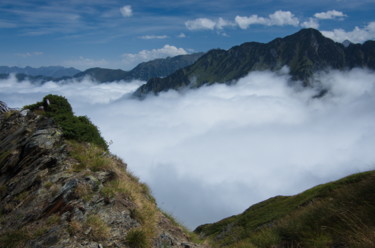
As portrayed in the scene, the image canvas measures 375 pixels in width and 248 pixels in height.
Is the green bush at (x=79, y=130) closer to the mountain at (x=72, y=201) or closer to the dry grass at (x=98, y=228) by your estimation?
the mountain at (x=72, y=201)

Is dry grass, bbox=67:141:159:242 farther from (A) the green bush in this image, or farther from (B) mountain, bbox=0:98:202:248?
(A) the green bush

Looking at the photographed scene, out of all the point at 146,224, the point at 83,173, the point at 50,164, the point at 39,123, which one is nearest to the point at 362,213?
the point at 146,224

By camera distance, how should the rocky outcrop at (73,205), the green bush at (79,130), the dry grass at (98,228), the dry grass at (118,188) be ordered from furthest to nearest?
the green bush at (79,130) → the dry grass at (118,188) → the rocky outcrop at (73,205) → the dry grass at (98,228)

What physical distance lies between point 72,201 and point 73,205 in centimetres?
37

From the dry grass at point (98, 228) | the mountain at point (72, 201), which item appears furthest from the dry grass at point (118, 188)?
the dry grass at point (98, 228)

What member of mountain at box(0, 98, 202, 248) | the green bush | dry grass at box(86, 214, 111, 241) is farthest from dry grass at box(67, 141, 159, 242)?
the green bush

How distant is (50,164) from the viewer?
14.9 metres

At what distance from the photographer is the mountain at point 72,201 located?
28.1ft

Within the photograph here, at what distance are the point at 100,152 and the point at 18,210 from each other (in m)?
5.40

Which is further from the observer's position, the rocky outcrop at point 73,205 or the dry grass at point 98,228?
the rocky outcrop at point 73,205

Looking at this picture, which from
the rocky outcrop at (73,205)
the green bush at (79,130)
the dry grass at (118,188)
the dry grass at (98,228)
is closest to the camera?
the dry grass at (98,228)

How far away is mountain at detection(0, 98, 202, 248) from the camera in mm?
8555

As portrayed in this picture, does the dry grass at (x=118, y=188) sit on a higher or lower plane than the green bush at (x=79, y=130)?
lower

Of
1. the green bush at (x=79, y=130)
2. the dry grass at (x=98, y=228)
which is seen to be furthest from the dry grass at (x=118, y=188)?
the green bush at (x=79, y=130)
